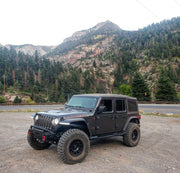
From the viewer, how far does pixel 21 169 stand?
14.7 feet

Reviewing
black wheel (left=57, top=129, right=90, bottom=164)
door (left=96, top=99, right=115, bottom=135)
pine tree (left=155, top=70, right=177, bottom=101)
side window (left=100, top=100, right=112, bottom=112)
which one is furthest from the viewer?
pine tree (left=155, top=70, right=177, bottom=101)

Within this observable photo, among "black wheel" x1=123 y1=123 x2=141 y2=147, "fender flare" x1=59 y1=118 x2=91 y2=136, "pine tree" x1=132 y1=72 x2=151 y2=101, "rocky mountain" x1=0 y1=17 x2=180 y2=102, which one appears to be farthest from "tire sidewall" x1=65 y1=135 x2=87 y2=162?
"rocky mountain" x1=0 y1=17 x2=180 y2=102

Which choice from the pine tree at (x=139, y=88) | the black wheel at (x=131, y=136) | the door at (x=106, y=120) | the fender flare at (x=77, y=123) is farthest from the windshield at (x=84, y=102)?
the pine tree at (x=139, y=88)

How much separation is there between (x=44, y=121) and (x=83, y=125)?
1.27 m

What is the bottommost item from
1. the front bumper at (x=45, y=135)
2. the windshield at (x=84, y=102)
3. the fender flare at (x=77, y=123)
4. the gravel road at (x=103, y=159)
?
the gravel road at (x=103, y=159)

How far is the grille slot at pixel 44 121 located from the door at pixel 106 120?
5.27 feet

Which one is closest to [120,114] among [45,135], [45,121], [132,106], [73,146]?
[132,106]

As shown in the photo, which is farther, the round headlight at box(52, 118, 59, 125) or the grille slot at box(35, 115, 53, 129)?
the grille slot at box(35, 115, 53, 129)

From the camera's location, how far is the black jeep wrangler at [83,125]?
4.96 metres

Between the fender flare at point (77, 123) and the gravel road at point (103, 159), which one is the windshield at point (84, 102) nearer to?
the fender flare at point (77, 123)

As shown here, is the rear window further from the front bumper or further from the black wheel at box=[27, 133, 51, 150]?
the black wheel at box=[27, 133, 51, 150]

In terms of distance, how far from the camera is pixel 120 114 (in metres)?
6.58

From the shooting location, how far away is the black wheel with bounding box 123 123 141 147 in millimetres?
6645

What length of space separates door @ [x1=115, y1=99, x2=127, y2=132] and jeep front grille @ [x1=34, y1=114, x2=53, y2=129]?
256 centimetres
